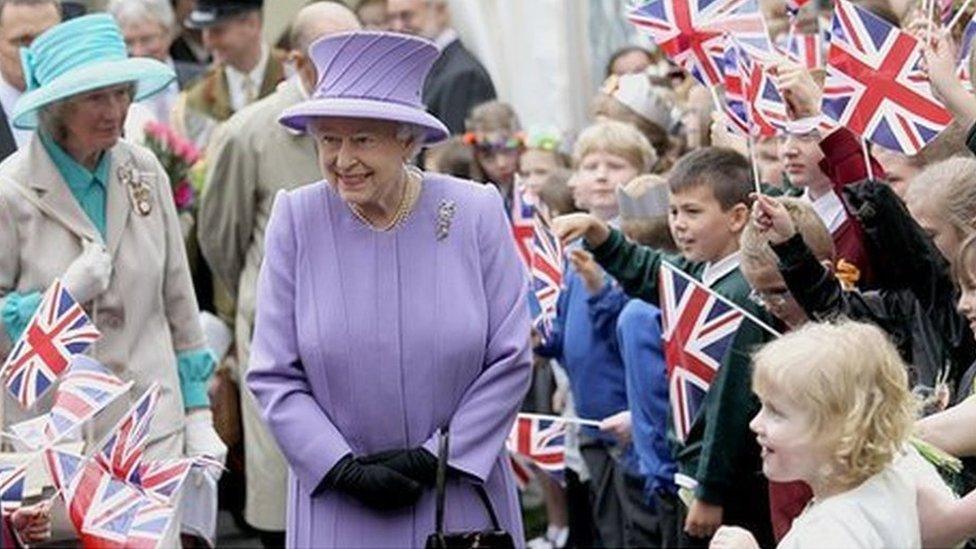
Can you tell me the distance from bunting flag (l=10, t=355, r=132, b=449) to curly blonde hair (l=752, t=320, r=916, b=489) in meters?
1.96

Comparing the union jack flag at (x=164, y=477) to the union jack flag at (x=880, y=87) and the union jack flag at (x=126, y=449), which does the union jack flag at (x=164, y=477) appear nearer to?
the union jack flag at (x=126, y=449)

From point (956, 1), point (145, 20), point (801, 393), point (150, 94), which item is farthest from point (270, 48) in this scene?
point (801, 393)

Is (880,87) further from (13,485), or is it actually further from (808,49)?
(13,485)

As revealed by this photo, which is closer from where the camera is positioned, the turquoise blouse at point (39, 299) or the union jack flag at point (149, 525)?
the union jack flag at point (149, 525)

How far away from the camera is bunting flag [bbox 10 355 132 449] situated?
22.7ft

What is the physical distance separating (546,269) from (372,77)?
197 centimetres

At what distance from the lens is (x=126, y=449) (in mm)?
6988

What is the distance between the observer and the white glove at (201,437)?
841 cm

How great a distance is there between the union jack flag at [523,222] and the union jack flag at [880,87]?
2.20 m

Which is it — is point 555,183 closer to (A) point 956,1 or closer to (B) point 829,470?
(A) point 956,1

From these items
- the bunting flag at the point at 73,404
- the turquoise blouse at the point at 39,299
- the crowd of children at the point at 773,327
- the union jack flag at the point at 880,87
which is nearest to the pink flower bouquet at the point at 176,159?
the crowd of children at the point at 773,327

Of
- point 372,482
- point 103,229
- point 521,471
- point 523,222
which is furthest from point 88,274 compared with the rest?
point 521,471

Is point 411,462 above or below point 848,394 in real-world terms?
below

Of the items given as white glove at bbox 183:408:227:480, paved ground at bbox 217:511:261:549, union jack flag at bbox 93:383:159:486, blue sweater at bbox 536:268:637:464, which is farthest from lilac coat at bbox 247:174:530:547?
paved ground at bbox 217:511:261:549
